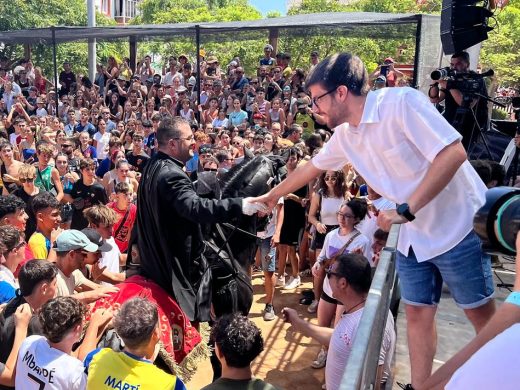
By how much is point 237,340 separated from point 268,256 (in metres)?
3.89

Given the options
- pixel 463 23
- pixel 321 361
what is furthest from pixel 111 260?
pixel 463 23

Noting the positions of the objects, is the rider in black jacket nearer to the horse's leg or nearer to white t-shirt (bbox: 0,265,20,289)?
white t-shirt (bbox: 0,265,20,289)

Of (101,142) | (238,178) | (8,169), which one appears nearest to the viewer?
(238,178)

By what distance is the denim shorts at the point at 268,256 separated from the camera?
6.62 m

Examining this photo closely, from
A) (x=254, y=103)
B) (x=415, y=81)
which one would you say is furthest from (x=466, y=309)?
(x=254, y=103)

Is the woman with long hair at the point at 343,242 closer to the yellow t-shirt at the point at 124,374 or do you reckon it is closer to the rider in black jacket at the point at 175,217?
the rider in black jacket at the point at 175,217

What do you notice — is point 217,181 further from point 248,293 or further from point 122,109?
point 122,109

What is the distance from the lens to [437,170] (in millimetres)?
2195

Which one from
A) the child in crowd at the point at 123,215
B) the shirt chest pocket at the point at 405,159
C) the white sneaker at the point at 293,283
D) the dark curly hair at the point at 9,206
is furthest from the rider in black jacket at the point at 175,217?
the white sneaker at the point at 293,283

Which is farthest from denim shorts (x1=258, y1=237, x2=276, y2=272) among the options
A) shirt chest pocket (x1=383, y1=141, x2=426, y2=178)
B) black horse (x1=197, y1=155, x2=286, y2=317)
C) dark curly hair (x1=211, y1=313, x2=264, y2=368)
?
shirt chest pocket (x1=383, y1=141, x2=426, y2=178)

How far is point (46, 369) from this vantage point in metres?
2.75

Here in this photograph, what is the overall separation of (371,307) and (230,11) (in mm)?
41242

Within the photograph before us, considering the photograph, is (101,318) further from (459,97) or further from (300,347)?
(459,97)

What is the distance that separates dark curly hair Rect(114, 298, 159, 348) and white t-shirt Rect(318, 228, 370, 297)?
2184 millimetres
